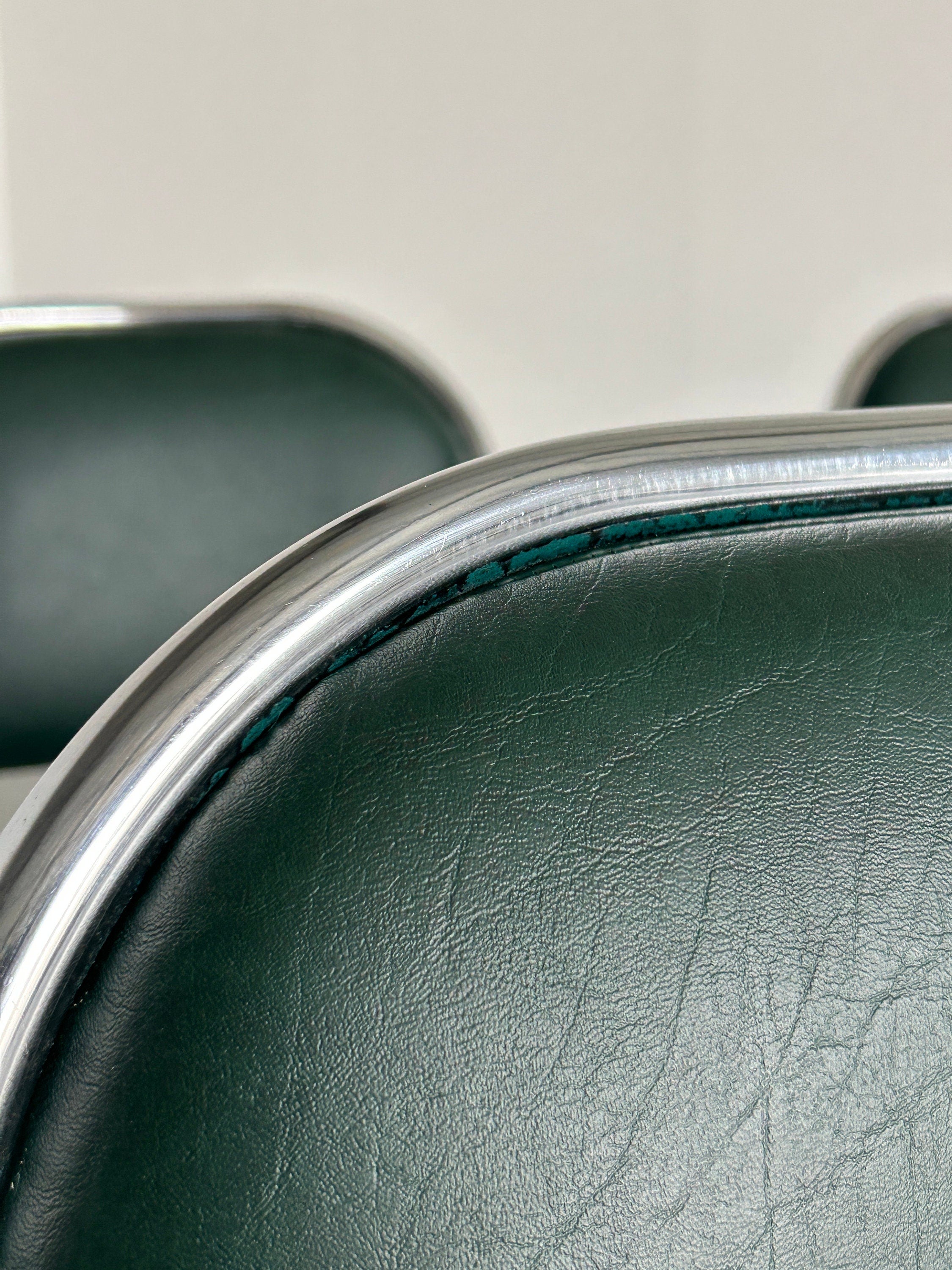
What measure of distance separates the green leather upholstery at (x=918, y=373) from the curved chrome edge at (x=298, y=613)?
667 millimetres

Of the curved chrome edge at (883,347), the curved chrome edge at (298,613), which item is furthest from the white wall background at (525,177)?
the curved chrome edge at (298,613)

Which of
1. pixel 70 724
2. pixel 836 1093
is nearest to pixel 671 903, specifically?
pixel 836 1093

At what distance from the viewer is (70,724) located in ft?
2.18

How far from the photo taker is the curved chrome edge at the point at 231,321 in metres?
0.64

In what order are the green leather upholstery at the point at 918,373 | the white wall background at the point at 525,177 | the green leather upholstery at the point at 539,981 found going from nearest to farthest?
the green leather upholstery at the point at 539,981 → the green leather upholstery at the point at 918,373 → the white wall background at the point at 525,177

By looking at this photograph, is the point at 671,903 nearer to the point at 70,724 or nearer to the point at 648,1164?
the point at 648,1164

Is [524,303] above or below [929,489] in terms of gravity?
above

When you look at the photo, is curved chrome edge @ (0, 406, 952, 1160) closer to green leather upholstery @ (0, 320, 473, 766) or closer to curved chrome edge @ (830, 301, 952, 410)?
green leather upholstery @ (0, 320, 473, 766)

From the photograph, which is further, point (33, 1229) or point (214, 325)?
point (214, 325)

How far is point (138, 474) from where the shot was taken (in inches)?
25.4

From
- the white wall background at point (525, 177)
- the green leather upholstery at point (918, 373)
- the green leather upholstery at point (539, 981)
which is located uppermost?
the white wall background at point (525, 177)

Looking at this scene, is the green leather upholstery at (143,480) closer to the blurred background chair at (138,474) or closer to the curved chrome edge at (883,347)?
the blurred background chair at (138,474)

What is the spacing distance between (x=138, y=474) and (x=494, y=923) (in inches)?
20.6

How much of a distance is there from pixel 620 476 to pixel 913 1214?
127 millimetres
